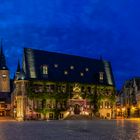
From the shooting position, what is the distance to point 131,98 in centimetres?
11338

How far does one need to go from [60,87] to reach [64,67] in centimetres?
549

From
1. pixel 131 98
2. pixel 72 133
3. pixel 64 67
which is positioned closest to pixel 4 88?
pixel 131 98

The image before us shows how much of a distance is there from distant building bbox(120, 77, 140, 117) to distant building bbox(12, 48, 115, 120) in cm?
1465

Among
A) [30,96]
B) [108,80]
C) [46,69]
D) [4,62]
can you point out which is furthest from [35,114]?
[4,62]

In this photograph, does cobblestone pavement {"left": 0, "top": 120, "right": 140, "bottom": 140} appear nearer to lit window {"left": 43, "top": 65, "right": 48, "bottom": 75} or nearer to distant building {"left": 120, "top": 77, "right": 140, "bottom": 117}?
lit window {"left": 43, "top": 65, "right": 48, "bottom": 75}

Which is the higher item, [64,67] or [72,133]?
[64,67]

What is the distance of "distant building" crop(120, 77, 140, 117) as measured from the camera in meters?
107

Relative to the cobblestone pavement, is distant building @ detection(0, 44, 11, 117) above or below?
above

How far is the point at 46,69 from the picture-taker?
3346 inches

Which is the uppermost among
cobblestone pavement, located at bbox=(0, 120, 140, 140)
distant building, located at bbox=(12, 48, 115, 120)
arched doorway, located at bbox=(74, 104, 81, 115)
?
distant building, located at bbox=(12, 48, 115, 120)

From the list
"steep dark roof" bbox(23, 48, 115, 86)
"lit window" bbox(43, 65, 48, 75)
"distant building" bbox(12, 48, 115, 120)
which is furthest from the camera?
"lit window" bbox(43, 65, 48, 75)

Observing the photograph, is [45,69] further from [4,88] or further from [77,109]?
[4,88]

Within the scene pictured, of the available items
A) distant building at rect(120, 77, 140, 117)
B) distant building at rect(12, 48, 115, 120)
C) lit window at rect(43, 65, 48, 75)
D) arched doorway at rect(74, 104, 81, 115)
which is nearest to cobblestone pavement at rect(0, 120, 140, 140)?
distant building at rect(12, 48, 115, 120)

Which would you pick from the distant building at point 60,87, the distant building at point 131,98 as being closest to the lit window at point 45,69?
the distant building at point 60,87
